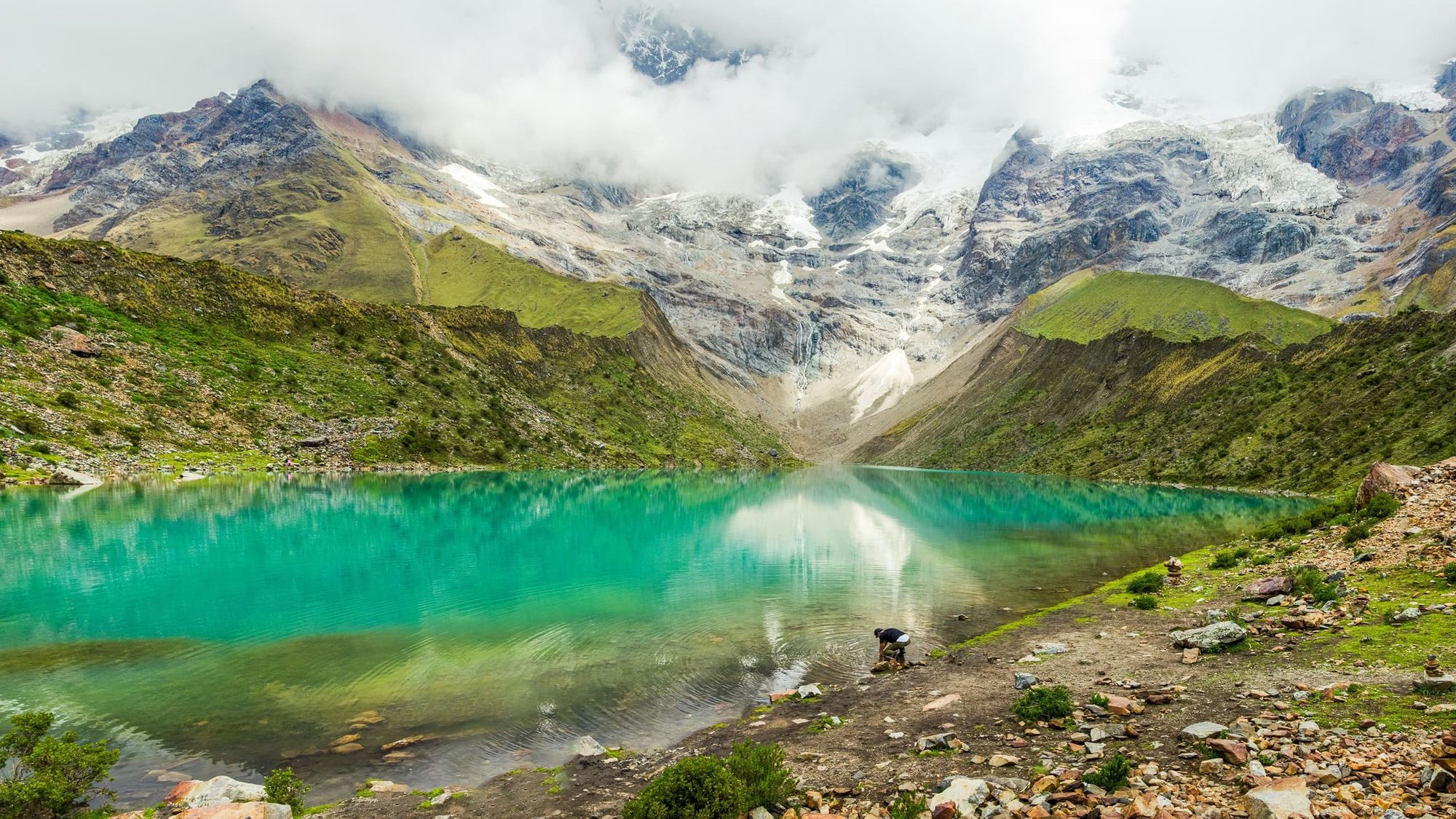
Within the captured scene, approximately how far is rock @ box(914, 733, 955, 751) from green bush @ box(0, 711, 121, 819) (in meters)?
17.7

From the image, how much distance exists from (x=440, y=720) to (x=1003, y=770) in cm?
1609

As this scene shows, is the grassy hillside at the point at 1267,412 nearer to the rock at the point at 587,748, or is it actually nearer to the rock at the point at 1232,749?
the rock at the point at 1232,749

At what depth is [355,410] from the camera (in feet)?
388

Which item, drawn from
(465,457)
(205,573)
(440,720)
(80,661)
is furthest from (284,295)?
(440,720)

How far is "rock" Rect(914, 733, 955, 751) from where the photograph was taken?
15.3 meters

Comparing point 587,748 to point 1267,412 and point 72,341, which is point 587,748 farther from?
point 1267,412

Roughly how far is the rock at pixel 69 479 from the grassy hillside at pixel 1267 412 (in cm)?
13882

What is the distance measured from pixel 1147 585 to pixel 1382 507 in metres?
10.8

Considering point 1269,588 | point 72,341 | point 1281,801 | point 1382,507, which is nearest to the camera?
point 1281,801

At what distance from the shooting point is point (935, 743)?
610 inches

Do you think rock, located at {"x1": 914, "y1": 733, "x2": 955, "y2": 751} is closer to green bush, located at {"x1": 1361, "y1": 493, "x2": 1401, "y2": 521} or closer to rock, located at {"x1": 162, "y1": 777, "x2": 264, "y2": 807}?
rock, located at {"x1": 162, "y1": 777, "x2": 264, "y2": 807}

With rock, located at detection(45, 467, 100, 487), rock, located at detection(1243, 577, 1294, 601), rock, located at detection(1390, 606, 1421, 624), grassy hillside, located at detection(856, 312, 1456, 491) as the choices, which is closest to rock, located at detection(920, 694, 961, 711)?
rock, located at detection(1390, 606, 1421, 624)

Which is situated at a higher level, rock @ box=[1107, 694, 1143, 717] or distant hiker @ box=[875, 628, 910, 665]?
rock @ box=[1107, 694, 1143, 717]

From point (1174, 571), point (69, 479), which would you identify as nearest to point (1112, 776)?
point (1174, 571)
